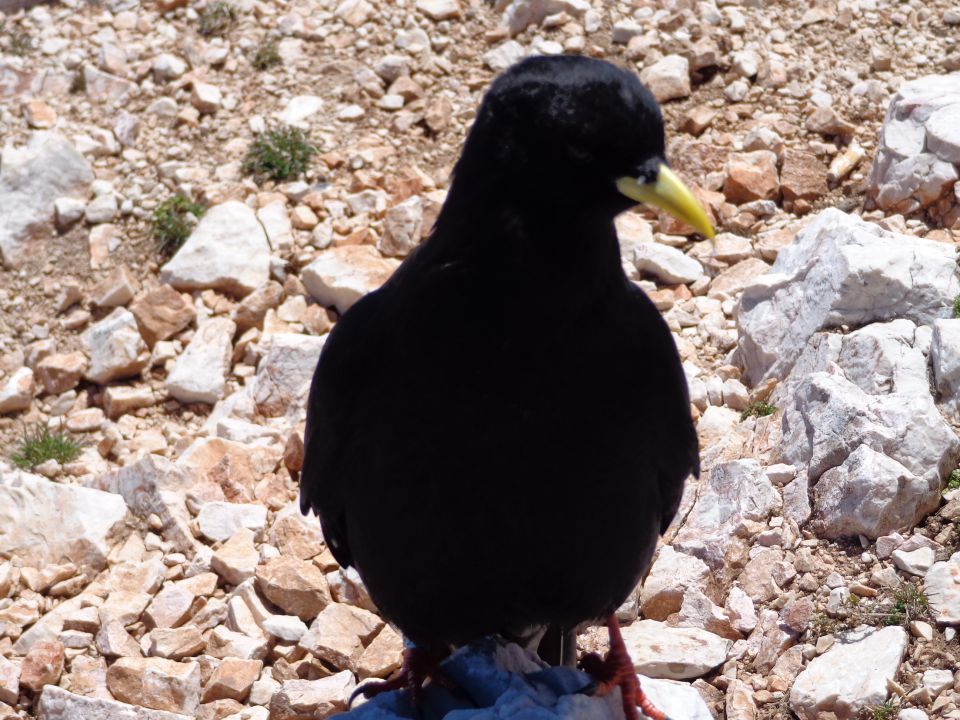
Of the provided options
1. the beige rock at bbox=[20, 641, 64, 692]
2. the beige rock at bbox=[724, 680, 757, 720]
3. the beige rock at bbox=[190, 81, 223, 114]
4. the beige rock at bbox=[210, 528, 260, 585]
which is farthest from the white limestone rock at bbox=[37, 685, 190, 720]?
the beige rock at bbox=[190, 81, 223, 114]

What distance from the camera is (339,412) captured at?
149 inches

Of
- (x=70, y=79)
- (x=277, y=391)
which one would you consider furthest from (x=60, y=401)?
(x=70, y=79)

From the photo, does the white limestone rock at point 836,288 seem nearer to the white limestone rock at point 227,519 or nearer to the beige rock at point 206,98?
the white limestone rock at point 227,519

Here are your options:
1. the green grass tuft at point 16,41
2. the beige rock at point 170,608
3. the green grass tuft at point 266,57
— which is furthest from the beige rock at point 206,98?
the beige rock at point 170,608

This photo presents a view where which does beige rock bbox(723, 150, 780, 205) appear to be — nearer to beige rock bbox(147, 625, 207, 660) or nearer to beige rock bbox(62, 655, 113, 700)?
beige rock bbox(147, 625, 207, 660)

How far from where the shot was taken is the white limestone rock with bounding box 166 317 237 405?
636 cm

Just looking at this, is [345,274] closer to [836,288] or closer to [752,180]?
[752,180]

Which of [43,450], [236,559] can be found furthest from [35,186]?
[236,559]

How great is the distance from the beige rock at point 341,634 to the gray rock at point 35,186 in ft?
10.6

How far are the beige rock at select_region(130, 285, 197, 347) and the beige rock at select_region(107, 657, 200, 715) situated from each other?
2.16 meters

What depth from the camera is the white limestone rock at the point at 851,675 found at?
420 cm

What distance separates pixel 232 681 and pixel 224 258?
104 inches

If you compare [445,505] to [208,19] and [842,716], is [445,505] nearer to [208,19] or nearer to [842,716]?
[842,716]

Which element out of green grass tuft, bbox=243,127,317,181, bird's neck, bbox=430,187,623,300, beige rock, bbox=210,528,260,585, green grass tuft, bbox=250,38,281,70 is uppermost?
bird's neck, bbox=430,187,623,300
